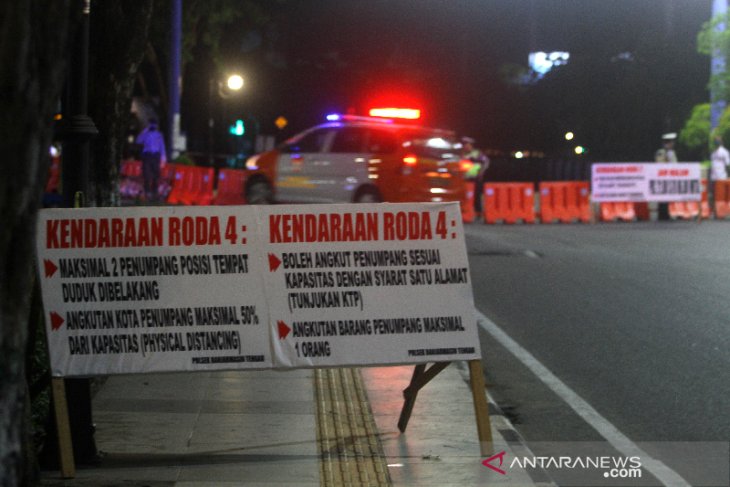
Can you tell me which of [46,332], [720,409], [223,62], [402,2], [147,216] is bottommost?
[720,409]

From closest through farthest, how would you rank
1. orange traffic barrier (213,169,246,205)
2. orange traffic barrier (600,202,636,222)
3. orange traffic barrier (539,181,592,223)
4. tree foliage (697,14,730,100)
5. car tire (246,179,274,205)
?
car tire (246,179,274,205) → orange traffic barrier (539,181,592,223) → orange traffic barrier (213,169,246,205) → orange traffic barrier (600,202,636,222) → tree foliage (697,14,730,100)

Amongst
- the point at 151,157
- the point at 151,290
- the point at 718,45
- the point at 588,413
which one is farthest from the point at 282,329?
the point at 718,45

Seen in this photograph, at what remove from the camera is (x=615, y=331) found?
11977mm

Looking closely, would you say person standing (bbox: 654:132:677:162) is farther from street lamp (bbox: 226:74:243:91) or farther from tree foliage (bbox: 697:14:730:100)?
street lamp (bbox: 226:74:243:91)

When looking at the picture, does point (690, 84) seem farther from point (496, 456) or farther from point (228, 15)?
point (496, 456)

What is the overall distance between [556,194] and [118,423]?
2225 centimetres

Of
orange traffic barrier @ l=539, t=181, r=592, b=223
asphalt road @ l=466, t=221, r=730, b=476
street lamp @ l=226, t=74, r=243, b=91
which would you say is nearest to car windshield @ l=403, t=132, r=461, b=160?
asphalt road @ l=466, t=221, r=730, b=476

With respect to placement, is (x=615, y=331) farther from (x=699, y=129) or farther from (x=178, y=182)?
(x=699, y=129)

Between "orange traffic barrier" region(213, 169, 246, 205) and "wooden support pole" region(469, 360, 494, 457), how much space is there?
2252 cm

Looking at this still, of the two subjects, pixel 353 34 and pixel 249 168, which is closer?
pixel 249 168

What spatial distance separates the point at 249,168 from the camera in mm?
25984

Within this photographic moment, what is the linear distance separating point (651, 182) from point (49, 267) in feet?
79.8

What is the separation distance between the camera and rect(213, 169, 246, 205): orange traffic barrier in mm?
29641

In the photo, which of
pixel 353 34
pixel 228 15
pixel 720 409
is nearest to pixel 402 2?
pixel 353 34
